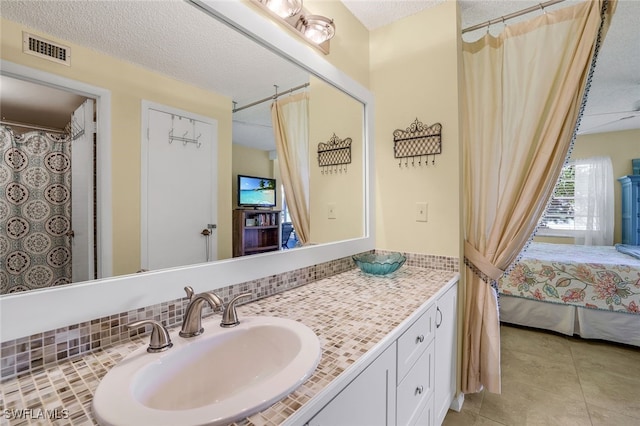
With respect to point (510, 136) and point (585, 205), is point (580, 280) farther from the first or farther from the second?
point (585, 205)

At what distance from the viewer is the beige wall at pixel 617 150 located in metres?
4.30

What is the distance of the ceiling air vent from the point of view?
641mm

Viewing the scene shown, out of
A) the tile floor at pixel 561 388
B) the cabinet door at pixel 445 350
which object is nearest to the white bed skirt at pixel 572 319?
the tile floor at pixel 561 388

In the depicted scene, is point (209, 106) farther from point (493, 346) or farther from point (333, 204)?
point (493, 346)

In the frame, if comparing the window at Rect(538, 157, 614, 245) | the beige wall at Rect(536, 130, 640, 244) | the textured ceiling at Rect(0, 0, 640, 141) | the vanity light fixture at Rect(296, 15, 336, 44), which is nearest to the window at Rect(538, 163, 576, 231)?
the window at Rect(538, 157, 614, 245)

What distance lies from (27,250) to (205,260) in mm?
442

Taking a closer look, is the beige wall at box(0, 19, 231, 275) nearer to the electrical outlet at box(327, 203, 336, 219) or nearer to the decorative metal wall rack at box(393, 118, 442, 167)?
the electrical outlet at box(327, 203, 336, 219)

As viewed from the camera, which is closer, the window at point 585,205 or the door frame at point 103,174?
the door frame at point 103,174

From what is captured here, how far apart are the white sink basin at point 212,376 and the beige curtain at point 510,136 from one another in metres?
1.35

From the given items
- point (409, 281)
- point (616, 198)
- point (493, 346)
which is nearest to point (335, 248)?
point (409, 281)

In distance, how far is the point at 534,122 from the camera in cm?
158

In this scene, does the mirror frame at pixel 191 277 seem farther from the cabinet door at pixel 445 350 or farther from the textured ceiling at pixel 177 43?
the cabinet door at pixel 445 350

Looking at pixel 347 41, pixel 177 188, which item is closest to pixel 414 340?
pixel 177 188

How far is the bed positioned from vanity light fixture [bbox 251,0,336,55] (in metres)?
2.88
